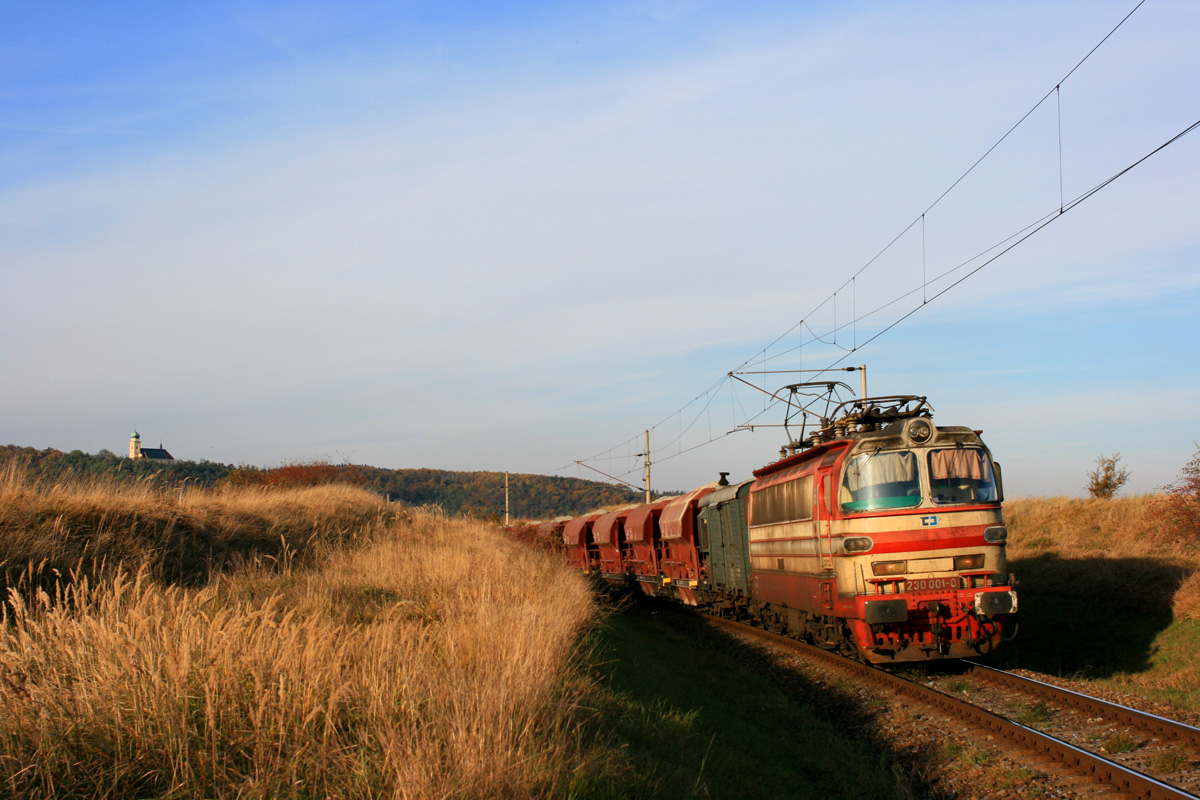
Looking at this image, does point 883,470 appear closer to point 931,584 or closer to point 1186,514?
point 931,584

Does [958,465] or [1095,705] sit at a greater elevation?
[958,465]

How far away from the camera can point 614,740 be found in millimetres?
6773

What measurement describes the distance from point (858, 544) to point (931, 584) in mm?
1081

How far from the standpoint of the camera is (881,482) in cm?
1098

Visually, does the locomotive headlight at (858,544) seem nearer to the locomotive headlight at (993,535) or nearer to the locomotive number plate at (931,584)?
the locomotive number plate at (931,584)

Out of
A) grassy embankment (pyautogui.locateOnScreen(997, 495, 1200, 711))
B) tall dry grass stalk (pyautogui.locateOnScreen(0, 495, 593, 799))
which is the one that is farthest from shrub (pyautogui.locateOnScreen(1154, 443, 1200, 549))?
tall dry grass stalk (pyautogui.locateOnScreen(0, 495, 593, 799))

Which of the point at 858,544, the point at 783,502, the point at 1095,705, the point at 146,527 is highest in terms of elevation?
the point at 783,502

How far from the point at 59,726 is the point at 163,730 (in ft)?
1.83

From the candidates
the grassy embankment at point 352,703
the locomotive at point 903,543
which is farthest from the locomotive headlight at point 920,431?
the grassy embankment at point 352,703

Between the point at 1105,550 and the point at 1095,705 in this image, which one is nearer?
the point at 1095,705

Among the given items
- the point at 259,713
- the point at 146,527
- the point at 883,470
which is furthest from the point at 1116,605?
the point at 146,527

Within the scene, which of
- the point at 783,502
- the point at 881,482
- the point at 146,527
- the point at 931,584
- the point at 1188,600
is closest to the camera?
the point at 931,584

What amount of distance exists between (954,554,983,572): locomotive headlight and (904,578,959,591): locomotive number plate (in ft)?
0.75

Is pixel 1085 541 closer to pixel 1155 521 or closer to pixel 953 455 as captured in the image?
pixel 1155 521
